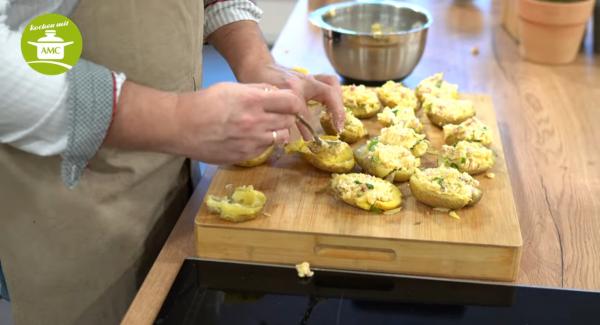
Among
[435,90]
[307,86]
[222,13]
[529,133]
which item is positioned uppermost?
[222,13]

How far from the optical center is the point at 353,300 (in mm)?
969

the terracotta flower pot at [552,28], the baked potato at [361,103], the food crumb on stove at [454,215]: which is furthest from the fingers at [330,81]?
the terracotta flower pot at [552,28]

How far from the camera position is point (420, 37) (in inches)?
66.5

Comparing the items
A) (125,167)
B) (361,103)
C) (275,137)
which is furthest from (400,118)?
(125,167)

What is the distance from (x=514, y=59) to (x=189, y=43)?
1.18 meters

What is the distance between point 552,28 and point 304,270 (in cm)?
124

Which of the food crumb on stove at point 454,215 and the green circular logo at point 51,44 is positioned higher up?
the green circular logo at point 51,44

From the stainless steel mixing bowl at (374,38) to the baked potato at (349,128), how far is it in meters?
0.37

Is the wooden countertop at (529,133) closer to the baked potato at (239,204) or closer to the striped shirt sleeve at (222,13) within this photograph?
the baked potato at (239,204)

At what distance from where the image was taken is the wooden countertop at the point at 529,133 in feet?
3.48

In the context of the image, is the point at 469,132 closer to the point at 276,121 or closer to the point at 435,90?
the point at 435,90

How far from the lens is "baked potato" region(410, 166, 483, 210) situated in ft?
3.45

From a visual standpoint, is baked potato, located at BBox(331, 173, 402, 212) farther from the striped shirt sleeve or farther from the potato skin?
the striped shirt sleeve

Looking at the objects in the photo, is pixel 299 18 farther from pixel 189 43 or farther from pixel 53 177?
pixel 53 177
